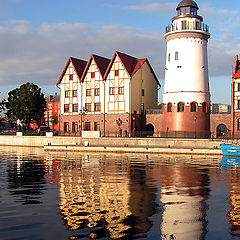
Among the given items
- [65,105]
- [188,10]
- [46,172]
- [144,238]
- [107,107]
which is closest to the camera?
[144,238]

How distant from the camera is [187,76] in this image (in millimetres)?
54844

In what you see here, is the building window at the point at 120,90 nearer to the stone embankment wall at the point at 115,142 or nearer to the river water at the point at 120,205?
the stone embankment wall at the point at 115,142

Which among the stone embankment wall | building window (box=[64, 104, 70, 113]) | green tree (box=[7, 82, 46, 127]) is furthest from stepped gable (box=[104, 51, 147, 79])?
green tree (box=[7, 82, 46, 127])

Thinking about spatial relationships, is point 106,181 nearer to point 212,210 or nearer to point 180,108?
point 212,210

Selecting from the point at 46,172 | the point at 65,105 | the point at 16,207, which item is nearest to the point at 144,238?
the point at 16,207

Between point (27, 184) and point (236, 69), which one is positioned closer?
point (27, 184)

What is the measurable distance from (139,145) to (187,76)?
47.0 ft

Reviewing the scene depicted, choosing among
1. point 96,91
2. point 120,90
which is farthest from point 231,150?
point 96,91

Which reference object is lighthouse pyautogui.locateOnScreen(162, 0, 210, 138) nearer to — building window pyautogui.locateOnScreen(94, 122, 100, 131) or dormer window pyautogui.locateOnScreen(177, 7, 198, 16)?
dormer window pyautogui.locateOnScreen(177, 7, 198, 16)

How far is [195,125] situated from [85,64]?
93.2 ft

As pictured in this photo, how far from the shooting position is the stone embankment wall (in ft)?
152

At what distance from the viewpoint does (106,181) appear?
22125mm

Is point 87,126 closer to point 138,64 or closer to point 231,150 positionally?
point 138,64

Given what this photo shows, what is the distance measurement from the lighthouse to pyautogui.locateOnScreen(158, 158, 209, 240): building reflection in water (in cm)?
2842
